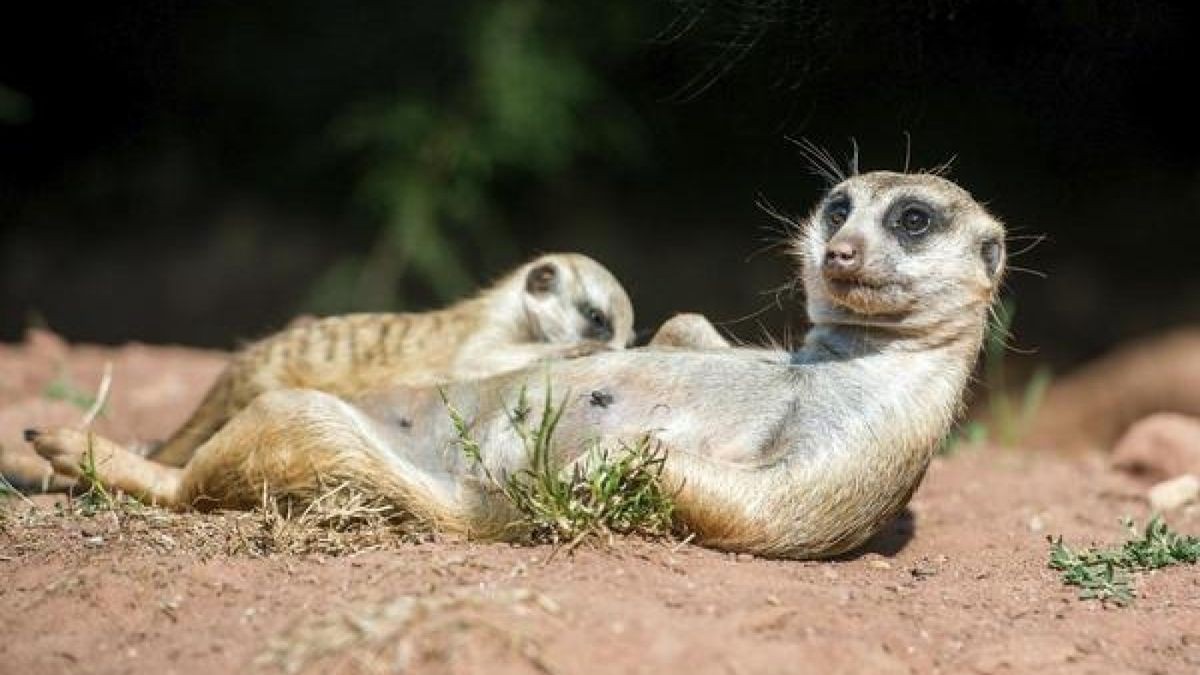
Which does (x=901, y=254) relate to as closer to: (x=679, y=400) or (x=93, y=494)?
(x=679, y=400)

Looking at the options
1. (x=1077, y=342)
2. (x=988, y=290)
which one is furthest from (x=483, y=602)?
(x=1077, y=342)

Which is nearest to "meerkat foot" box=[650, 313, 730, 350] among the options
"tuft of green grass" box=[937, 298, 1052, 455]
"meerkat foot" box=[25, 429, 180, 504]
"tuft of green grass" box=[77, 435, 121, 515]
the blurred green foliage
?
"tuft of green grass" box=[937, 298, 1052, 455]

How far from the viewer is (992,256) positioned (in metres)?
3.92

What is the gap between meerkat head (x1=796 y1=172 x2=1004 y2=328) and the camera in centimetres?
375

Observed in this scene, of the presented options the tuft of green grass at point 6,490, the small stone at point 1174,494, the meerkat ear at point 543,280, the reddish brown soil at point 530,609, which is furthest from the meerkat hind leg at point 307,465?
the small stone at point 1174,494

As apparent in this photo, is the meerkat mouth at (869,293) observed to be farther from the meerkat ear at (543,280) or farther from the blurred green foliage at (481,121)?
the blurred green foliage at (481,121)

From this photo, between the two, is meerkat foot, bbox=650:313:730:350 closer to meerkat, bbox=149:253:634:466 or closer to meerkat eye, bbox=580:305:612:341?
meerkat, bbox=149:253:634:466

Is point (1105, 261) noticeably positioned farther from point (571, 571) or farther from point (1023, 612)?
point (571, 571)

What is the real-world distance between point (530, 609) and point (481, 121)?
16.5 feet

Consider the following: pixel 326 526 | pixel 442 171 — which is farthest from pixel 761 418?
pixel 442 171

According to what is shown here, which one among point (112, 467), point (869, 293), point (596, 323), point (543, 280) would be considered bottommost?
point (112, 467)

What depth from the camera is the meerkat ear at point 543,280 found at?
5484mm

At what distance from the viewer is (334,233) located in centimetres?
923

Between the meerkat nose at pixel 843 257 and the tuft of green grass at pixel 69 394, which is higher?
the meerkat nose at pixel 843 257
